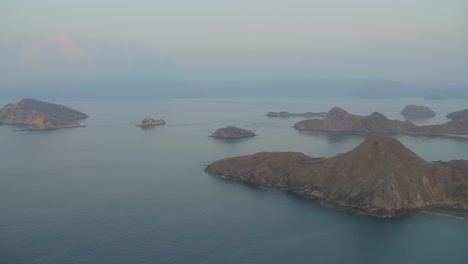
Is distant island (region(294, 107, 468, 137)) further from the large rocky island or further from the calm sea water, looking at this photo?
the large rocky island

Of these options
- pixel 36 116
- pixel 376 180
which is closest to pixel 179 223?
pixel 376 180

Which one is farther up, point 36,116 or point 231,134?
point 36,116

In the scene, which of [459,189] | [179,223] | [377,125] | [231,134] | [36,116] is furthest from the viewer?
[36,116]

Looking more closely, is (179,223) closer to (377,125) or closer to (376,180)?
(376,180)

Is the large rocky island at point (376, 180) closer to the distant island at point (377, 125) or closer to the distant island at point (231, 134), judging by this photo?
the distant island at point (231, 134)

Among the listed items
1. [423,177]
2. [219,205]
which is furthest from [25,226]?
[423,177]

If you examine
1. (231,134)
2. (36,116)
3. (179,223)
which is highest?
(36,116)

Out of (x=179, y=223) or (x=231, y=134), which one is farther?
(x=231, y=134)

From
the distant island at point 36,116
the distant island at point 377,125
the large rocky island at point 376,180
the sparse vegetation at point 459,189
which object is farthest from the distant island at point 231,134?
the sparse vegetation at point 459,189
